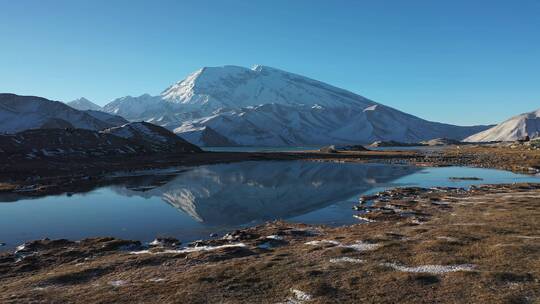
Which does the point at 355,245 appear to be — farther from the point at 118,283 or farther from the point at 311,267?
the point at 118,283

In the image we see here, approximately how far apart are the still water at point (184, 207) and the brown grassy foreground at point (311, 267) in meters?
7.21

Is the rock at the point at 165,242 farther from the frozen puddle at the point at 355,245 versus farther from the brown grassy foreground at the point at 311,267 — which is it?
the frozen puddle at the point at 355,245

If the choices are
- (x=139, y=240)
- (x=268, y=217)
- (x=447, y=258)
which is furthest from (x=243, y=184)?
(x=447, y=258)

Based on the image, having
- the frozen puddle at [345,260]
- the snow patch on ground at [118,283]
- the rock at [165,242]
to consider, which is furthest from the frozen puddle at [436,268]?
the rock at [165,242]

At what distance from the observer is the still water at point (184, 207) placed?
151 feet

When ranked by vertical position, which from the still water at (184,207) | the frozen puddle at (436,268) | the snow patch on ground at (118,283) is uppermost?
the frozen puddle at (436,268)

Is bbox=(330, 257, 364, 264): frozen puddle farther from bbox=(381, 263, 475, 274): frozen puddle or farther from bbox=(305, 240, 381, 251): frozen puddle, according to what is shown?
bbox=(305, 240, 381, 251): frozen puddle

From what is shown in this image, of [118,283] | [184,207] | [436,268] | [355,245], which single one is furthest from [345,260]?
[184,207]

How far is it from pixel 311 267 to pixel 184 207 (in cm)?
3751

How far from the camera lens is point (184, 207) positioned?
61.1m

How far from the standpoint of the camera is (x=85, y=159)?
13625 cm

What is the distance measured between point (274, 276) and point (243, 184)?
66713 mm

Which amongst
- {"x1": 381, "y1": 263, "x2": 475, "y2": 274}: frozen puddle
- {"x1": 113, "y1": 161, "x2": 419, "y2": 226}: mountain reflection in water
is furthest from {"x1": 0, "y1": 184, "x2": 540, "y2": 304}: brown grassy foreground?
{"x1": 113, "y1": 161, "x2": 419, "y2": 226}: mountain reflection in water

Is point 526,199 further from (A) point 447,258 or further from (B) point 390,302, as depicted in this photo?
(B) point 390,302
